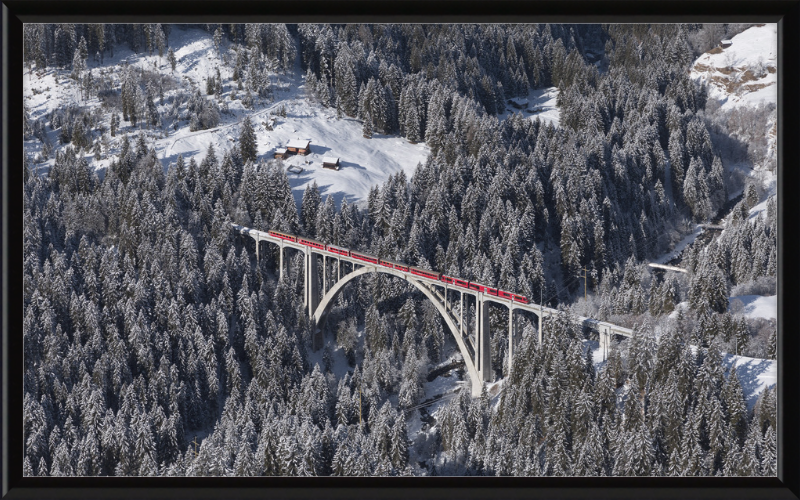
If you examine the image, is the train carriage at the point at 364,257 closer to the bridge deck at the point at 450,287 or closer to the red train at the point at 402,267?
the red train at the point at 402,267

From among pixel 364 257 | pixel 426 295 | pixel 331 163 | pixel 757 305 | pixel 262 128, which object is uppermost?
pixel 262 128

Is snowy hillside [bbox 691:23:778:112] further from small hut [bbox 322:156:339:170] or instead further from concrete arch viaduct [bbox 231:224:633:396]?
concrete arch viaduct [bbox 231:224:633:396]

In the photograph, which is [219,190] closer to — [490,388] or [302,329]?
[302,329]

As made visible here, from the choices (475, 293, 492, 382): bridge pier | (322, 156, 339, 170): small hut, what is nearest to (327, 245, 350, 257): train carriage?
(475, 293, 492, 382): bridge pier

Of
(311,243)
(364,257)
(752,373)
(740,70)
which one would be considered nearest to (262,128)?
(311,243)

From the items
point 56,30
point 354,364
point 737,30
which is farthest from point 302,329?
point 737,30

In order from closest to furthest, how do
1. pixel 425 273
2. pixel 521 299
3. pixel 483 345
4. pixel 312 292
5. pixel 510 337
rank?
1. pixel 510 337
2. pixel 483 345
3. pixel 521 299
4. pixel 425 273
5. pixel 312 292

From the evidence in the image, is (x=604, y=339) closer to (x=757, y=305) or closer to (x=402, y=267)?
(x=757, y=305)
